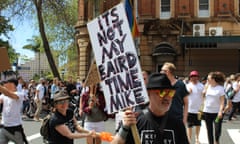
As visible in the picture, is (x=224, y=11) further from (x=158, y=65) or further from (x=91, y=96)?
(x=91, y=96)

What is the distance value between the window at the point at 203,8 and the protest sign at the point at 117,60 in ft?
91.5

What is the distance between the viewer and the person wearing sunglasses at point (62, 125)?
5494 millimetres

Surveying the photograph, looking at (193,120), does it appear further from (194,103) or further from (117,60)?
(117,60)

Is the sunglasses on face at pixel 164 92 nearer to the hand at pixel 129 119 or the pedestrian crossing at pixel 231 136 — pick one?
the hand at pixel 129 119

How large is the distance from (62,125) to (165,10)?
87.8 feet

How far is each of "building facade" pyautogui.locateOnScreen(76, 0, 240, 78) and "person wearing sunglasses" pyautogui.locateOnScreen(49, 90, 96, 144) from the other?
78.2ft

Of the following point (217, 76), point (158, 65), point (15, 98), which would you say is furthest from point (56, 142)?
point (158, 65)

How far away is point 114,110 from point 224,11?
90.7 ft

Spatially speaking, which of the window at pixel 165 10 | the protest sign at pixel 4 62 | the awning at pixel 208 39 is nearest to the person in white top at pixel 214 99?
the protest sign at pixel 4 62

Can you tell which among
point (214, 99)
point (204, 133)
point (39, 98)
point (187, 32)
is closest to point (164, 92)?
point (214, 99)

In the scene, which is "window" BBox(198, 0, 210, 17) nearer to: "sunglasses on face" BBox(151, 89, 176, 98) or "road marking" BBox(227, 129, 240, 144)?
"road marking" BBox(227, 129, 240, 144)

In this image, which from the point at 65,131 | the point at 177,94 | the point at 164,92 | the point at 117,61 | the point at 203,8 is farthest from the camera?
the point at 203,8

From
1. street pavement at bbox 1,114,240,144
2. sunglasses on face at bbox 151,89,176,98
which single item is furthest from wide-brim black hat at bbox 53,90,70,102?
street pavement at bbox 1,114,240,144

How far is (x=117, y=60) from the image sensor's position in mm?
3602
